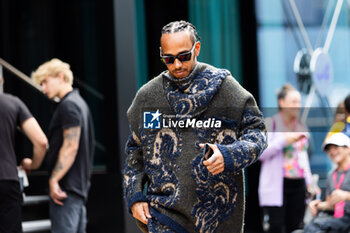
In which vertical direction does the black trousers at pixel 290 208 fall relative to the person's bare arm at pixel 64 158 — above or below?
below

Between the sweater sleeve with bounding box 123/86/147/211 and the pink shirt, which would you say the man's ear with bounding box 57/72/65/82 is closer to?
the pink shirt

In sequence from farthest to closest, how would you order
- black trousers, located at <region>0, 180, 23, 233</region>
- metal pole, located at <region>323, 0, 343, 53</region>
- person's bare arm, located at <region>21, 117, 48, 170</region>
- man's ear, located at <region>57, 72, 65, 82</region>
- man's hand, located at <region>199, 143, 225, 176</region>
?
metal pole, located at <region>323, 0, 343, 53</region>, man's ear, located at <region>57, 72, 65, 82</region>, person's bare arm, located at <region>21, 117, 48, 170</region>, black trousers, located at <region>0, 180, 23, 233</region>, man's hand, located at <region>199, 143, 225, 176</region>

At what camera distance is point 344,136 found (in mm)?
5672

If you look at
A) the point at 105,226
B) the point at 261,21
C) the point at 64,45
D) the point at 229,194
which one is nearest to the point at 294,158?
the point at 105,226

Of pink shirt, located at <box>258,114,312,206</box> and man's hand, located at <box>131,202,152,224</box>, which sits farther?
pink shirt, located at <box>258,114,312,206</box>

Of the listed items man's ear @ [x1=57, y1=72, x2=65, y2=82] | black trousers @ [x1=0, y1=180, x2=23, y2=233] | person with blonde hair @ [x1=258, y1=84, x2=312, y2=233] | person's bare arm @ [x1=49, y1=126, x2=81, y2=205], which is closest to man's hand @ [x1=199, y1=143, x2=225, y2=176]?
black trousers @ [x1=0, y1=180, x2=23, y2=233]

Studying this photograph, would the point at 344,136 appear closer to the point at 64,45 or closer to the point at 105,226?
the point at 105,226

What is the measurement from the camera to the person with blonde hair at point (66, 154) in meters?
5.66

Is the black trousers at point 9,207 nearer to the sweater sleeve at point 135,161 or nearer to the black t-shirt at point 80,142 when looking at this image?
the black t-shirt at point 80,142

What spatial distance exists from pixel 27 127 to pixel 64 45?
5609 mm

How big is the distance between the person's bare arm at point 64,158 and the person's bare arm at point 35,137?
0.74ft

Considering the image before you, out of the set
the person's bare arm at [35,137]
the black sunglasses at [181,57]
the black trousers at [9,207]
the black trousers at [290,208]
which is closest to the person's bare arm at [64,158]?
the person's bare arm at [35,137]

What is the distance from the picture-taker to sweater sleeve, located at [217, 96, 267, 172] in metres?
2.87

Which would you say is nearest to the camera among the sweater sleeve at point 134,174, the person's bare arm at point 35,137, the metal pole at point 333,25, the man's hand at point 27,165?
the sweater sleeve at point 134,174
